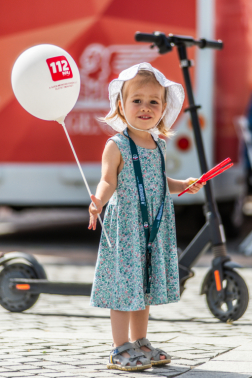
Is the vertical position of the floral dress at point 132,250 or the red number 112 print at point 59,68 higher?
the red number 112 print at point 59,68

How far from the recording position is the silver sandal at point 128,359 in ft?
9.78

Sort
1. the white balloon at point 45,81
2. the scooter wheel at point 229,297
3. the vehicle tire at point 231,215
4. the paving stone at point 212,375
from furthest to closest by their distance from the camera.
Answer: the vehicle tire at point 231,215
the scooter wheel at point 229,297
the white balloon at point 45,81
the paving stone at point 212,375

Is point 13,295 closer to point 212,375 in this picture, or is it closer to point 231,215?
point 212,375

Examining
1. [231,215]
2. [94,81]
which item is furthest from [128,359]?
[231,215]

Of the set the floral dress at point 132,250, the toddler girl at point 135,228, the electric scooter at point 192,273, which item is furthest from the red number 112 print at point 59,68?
the electric scooter at point 192,273

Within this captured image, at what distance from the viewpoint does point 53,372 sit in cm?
294

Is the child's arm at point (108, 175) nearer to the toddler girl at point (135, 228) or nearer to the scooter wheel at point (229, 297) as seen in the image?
the toddler girl at point (135, 228)

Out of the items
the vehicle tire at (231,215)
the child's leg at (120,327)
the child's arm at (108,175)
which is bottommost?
the child's leg at (120,327)

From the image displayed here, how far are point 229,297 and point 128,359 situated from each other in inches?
45.1

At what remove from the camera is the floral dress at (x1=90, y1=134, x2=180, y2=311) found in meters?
3.04

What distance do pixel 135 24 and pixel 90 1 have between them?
56 centimetres

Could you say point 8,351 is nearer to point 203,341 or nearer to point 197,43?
point 203,341

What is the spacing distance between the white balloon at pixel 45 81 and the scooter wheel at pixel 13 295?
142 centimetres

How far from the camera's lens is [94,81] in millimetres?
6855
